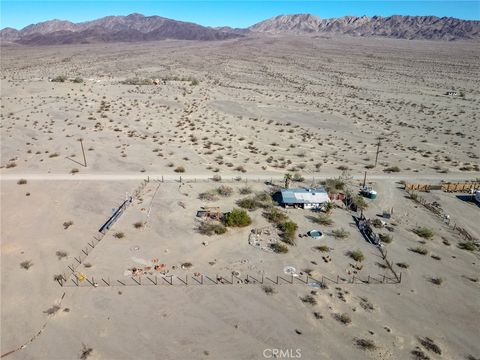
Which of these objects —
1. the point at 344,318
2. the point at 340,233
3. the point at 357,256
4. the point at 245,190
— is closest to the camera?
the point at 344,318

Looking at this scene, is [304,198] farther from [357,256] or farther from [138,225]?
[138,225]

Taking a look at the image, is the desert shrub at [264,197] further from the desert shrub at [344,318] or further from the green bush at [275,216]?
the desert shrub at [344,318]

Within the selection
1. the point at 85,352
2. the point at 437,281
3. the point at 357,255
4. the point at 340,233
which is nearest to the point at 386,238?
the point at 340,233

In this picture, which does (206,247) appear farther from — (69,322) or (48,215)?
(48,215)

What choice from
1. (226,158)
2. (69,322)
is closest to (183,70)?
(226,158)

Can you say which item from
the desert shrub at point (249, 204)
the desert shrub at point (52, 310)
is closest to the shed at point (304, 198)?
the desert shrub at point (249, 204)

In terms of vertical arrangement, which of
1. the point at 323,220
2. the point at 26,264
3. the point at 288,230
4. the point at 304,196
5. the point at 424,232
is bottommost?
the point at 26,264

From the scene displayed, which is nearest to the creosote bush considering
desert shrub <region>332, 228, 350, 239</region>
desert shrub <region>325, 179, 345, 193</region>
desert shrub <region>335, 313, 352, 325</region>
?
desert shrub <region>332, 228, 350, 239</region>

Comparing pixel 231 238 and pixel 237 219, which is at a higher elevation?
pixel 237 219
